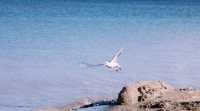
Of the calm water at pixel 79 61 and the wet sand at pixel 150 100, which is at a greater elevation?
the calm water at pixel 79 61

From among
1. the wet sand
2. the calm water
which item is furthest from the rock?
the calm water

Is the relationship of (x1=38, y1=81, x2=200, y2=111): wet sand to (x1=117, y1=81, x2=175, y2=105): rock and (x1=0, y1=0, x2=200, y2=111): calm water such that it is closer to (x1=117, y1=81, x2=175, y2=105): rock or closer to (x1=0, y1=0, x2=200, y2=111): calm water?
(x1=117, y1=81, x2=175, y2=105): rock

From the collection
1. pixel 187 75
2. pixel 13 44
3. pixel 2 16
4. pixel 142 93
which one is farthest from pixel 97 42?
pixel 2 16

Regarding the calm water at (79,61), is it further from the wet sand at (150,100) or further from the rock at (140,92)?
the rock at (140,92)

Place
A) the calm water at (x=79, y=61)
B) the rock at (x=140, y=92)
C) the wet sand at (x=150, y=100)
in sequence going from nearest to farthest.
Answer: the wet sand at (x=150, y=100) → the rock at (x=140, y=92) → the calm water at (x=79, y=61)

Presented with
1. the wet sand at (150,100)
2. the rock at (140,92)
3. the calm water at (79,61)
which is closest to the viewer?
the wet sand at (150,100)

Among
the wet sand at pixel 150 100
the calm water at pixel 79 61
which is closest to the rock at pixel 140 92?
the wet sand at pixel 150 100

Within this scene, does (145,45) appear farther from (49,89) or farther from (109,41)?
(49,89)

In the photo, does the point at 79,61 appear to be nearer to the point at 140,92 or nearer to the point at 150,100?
the point at 140,92

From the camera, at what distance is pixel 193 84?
2577cm

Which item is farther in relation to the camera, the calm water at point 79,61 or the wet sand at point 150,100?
the calm water at point 79,61

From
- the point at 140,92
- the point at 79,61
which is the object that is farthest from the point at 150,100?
the point at 79,61

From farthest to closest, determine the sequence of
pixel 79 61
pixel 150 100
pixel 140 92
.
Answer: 1. pixel 79 61
2. pixel 140 92
3. pixel 150 100

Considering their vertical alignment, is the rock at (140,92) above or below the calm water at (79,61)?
below
